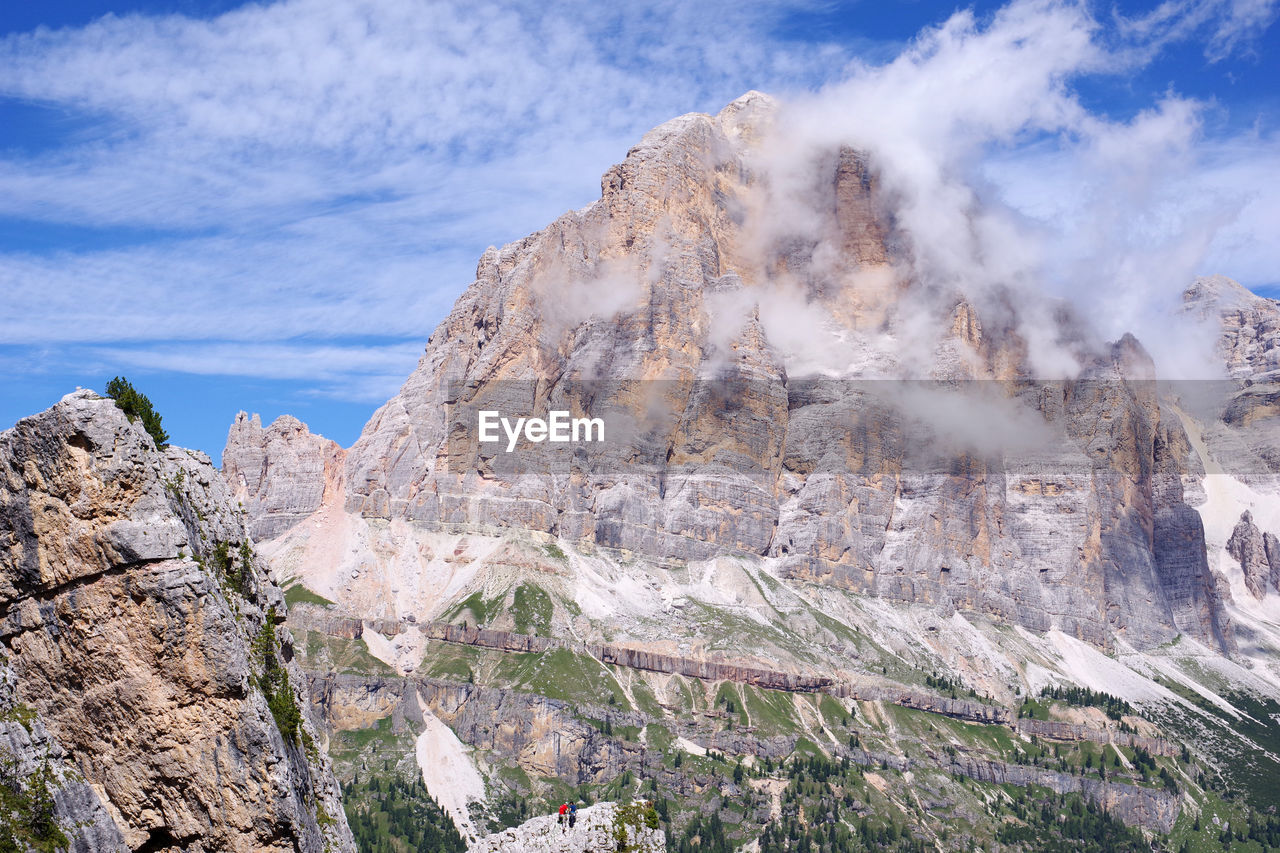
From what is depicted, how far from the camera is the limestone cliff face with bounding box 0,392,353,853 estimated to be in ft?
125

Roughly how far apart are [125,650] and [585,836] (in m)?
29.5

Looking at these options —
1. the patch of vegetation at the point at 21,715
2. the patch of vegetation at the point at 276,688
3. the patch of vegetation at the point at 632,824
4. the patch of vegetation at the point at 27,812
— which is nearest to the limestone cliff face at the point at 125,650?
the patch of vegetation at the point at 21,715

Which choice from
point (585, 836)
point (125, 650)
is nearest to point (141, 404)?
point (125, 650)

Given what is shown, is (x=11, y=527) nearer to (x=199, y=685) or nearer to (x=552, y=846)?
(x=199, y=685)

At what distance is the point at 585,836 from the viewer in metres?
62.2

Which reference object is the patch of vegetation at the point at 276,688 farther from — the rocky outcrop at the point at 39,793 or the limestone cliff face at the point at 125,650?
the rocky outcrop at the point at 39,793

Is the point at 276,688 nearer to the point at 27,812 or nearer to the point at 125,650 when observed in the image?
the point at 125,650

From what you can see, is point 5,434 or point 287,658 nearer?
point 5,434

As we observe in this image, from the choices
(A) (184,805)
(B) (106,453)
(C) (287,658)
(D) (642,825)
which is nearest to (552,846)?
(D) (642,825)

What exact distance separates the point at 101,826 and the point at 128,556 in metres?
7.38

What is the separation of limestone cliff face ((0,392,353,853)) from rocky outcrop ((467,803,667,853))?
24592 mm

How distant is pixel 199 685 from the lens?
38.5 meters

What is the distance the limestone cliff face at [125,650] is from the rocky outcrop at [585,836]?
24592 mm

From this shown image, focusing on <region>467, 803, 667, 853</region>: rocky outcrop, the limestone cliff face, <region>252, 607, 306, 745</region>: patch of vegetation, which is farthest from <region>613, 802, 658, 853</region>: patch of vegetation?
the limestone cliff face
